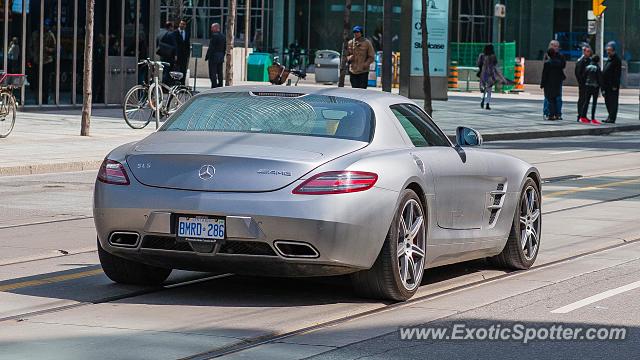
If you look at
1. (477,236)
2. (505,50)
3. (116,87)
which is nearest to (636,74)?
(505,50)

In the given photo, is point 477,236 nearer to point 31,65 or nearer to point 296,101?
point 296,101

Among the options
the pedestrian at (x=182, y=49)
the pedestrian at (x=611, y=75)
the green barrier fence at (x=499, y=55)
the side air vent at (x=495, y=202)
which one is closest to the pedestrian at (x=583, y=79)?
the pedestrian at (x=611, y=75)

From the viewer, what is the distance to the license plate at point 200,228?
8242mm

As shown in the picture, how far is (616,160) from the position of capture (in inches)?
977

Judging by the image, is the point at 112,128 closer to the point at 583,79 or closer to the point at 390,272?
the point at 583,79

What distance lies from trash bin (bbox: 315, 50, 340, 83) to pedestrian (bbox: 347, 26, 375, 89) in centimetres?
2025

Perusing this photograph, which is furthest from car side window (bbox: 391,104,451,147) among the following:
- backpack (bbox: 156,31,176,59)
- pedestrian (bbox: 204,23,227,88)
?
pedestrian (bbox: 204,23,227,88)

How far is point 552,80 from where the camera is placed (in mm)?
35312

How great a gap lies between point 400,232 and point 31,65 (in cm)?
2407

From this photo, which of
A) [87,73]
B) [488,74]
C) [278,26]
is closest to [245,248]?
[87,73]

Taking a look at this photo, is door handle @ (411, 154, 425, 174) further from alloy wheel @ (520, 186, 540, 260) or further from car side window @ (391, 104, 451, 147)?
alloy wheel @ (520, 186, 540, 260)

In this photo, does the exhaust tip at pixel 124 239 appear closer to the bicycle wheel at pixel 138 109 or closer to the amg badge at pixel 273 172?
the amg badge at pixel 273 172

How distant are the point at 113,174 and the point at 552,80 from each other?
90.7 feet

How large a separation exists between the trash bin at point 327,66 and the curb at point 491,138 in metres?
17.2
